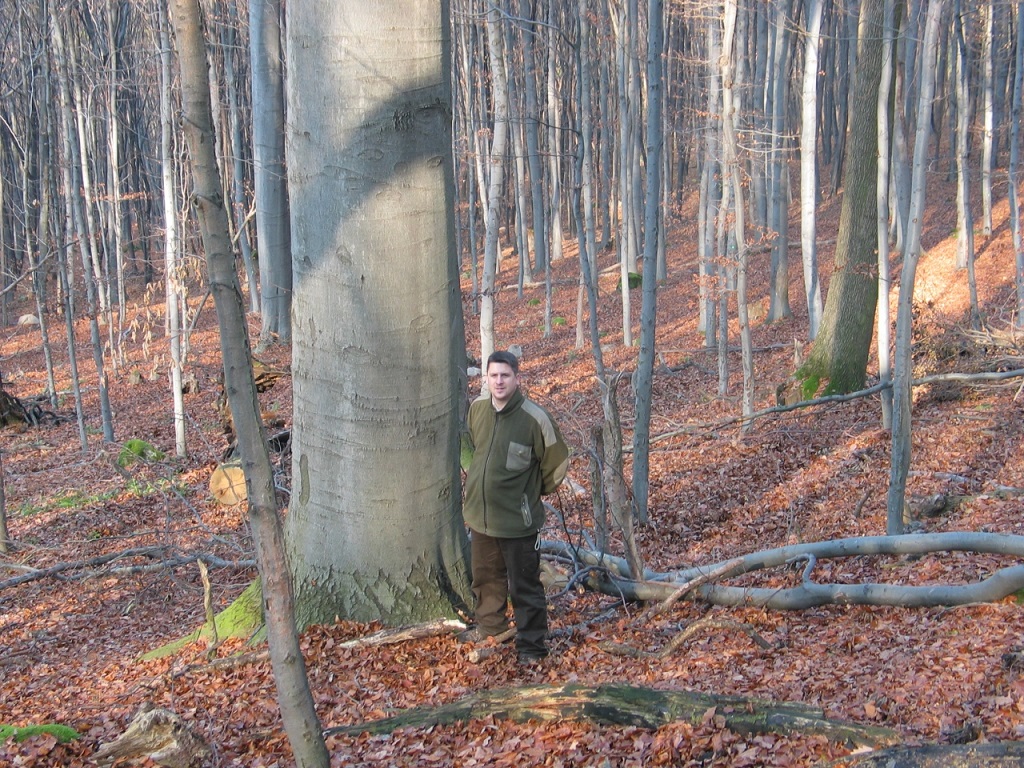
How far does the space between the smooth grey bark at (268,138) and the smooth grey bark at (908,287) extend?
12.0m

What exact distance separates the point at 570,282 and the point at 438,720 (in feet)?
83.3

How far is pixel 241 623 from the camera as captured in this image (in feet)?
16.4

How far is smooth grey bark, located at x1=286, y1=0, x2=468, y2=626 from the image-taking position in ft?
14.5

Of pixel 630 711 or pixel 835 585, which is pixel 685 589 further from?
pixel 630 711

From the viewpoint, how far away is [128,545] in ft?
29.0

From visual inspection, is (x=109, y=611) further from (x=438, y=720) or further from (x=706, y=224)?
(x=706, y=224)

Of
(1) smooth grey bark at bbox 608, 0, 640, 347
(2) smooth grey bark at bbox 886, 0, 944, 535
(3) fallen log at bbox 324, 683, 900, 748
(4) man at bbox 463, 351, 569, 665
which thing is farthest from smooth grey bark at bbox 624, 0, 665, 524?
(1) smooth grey bark at bbox 608, 0, 640, 347

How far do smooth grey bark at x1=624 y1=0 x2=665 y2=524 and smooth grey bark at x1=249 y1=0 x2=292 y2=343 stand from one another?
9.50 m

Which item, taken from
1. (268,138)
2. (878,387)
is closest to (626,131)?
(268,138)

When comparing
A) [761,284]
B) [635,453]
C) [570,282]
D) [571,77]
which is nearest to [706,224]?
[761,284]

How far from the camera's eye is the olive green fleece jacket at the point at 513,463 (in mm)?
4496

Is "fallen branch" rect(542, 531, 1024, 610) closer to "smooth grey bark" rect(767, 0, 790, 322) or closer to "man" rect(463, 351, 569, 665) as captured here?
"man" rect(463, 351, 569, 665)

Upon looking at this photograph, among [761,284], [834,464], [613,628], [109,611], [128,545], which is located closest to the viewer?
[613,628]

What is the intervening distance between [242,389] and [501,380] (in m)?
1.89
